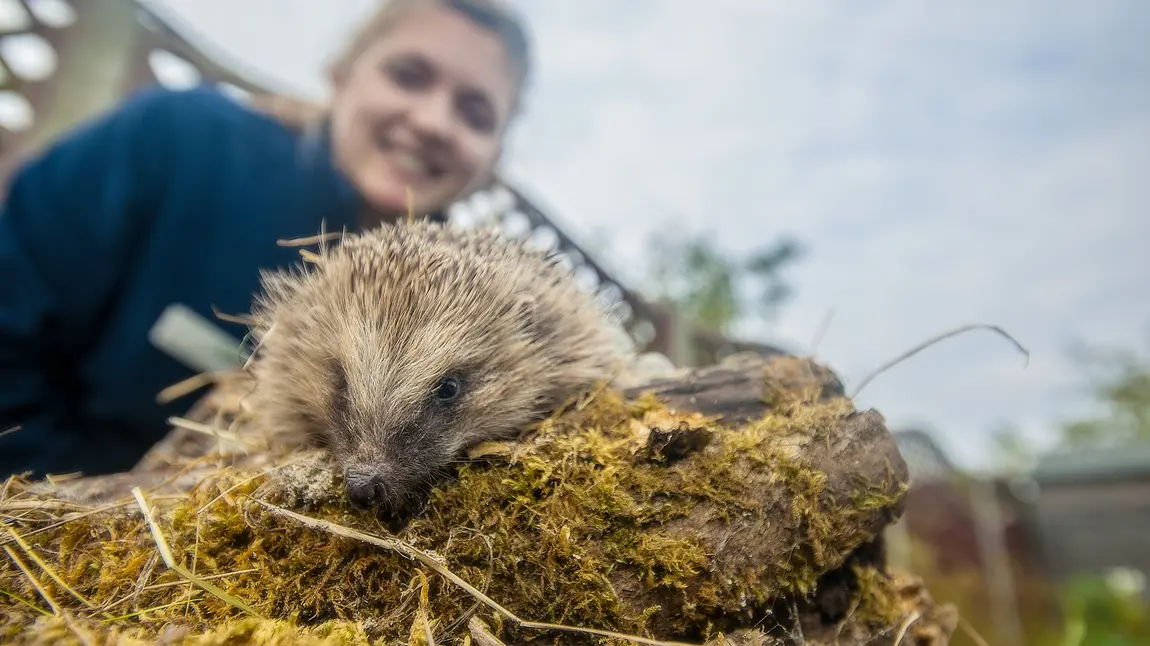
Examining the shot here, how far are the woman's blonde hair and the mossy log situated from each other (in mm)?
2872

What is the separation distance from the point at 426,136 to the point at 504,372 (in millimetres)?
2140

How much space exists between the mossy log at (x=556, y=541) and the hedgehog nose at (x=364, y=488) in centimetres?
5

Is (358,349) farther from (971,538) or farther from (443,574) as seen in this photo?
(971,538)

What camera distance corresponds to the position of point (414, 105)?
3.38 m

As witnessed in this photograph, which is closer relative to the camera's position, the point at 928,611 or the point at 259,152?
the point at 928,611

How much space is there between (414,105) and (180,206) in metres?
1.38

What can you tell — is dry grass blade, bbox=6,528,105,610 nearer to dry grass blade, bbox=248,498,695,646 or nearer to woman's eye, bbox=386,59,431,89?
dry grass blade, bbox=248,498,695,646

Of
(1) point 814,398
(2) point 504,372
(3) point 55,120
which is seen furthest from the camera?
(3) point 55,120

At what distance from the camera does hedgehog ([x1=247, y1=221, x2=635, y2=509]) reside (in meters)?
1.51

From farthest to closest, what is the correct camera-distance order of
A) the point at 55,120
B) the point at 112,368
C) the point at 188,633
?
the point at 55,120, the point at 112,368, the point at 188,633

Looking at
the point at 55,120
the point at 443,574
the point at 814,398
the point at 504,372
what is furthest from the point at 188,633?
the point at 55,120

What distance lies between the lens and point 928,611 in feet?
5.35

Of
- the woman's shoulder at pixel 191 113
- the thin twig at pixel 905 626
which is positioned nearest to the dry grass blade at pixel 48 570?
the thin twig at pixel 905 626

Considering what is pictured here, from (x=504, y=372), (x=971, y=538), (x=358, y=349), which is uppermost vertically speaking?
(x=971, y=538)
